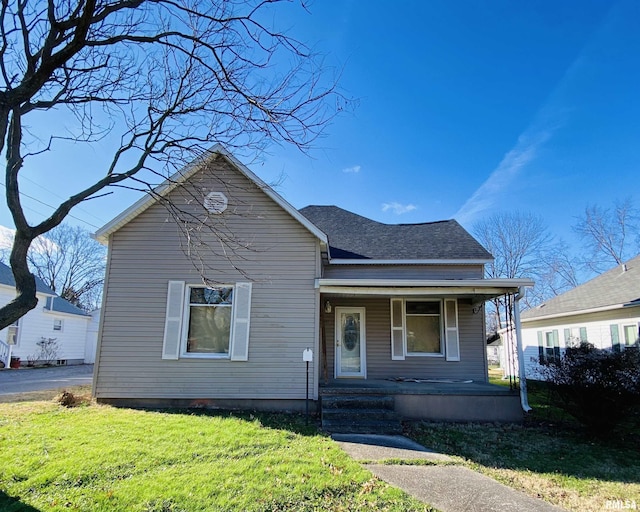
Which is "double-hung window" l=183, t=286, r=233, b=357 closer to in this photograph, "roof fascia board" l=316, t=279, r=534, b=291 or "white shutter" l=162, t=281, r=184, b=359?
"white shutter" l=162, t=281, r=184, b=359

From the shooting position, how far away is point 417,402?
7.79 m

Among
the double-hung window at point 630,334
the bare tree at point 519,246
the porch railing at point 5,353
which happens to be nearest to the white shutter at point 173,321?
the double-hung window at point 630,334

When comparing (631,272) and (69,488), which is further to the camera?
(631,272)

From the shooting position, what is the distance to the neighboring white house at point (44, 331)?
57.6ft

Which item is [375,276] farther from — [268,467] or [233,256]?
[268,467]

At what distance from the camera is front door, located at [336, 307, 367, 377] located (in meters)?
10.2

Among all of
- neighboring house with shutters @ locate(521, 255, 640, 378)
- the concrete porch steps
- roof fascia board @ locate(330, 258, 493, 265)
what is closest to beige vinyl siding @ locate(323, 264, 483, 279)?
roof fascia board @ locate(330, 258, 493, 265)

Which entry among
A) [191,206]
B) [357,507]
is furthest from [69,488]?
[191,206]

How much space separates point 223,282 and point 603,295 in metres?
12.7

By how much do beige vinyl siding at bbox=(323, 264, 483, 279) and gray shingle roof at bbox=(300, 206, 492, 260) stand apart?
280mm

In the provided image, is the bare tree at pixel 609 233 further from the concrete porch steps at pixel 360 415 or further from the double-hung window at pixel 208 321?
the double-hung window at pixel 208 321

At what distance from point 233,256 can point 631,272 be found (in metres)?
13.7

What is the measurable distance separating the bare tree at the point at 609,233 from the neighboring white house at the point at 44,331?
32270 mm

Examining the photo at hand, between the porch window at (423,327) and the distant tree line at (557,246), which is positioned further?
the distant tree line at (557,246)
